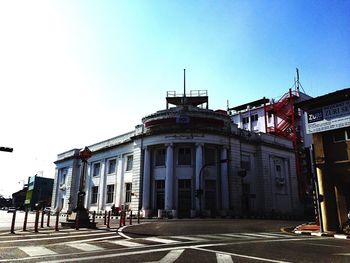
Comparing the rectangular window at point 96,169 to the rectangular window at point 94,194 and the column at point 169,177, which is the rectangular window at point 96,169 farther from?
the column at point 169,177

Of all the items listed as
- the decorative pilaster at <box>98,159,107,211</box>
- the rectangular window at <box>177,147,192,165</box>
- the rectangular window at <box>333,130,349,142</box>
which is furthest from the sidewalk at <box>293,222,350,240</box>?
the decorative pilaster at <box>98,159,107,211</box>

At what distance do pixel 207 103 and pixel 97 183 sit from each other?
20.7 metres

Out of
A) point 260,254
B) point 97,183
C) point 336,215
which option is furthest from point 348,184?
point 97,183

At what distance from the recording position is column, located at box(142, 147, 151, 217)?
3575cm

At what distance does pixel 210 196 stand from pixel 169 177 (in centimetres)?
539

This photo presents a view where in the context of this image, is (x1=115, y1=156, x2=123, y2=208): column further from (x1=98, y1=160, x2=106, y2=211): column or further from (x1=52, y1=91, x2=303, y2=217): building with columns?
(x1=98, y1=160, x2=106, y2=211): column

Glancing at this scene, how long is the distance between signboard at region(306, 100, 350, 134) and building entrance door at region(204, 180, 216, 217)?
20.1 meters

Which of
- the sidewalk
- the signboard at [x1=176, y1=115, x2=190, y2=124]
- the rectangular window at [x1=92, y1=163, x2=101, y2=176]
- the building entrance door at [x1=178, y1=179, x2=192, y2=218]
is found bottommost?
the sidewalk

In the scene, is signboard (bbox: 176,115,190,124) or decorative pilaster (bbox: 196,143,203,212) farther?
signboard (bbox: 176,115,190,124)

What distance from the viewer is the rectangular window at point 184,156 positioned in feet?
120

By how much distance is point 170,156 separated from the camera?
36.0 m

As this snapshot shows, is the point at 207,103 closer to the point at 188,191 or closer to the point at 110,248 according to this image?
the point at 188,191

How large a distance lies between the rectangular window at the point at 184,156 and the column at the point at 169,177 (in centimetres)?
126

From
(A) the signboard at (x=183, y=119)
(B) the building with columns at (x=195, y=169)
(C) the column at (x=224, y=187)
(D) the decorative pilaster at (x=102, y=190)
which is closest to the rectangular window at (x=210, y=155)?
(B) the building with columns at (x=195, y=169)
